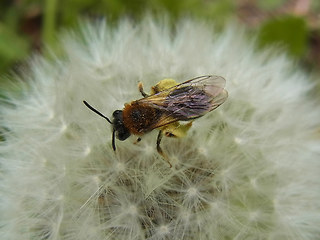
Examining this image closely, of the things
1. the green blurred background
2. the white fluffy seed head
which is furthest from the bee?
the green blurred background

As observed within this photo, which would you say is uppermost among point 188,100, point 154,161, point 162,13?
point 188,100

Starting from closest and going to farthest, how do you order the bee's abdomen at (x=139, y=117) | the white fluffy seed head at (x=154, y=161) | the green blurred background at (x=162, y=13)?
the bee's abdomen at (x=139, y=117), the white fluffy seed head at (x=154, y=161), the green blurred background at (x=162, y=13)

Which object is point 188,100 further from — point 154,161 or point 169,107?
point 154,161

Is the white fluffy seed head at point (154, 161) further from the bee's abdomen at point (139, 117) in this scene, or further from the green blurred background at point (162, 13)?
the green blurred background at point (162, 13)

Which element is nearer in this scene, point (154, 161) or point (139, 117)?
point (139, 117)

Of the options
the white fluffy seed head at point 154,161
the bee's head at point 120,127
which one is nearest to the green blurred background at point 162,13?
the white fluffy seed head at point 154,161

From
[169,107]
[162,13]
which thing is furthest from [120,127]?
[162,13]
